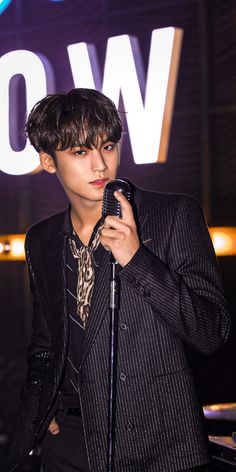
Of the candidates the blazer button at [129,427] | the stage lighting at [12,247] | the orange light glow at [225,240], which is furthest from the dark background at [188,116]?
the blazer button at [129,427]

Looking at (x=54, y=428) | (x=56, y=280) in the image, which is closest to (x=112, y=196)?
(x=56, y=280)

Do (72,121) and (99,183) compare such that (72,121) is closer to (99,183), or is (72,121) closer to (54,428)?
(99,183)

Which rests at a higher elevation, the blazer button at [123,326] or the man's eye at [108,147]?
the man's eye at [108,147]

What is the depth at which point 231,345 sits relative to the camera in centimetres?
635

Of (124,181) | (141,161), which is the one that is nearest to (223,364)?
(141,161)

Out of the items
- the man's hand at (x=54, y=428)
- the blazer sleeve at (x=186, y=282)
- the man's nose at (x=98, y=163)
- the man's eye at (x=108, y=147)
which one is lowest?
the man's hand at (x=54, y=428)

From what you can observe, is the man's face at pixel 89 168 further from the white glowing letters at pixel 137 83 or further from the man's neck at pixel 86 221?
the white glowing letters at pixel 137 83

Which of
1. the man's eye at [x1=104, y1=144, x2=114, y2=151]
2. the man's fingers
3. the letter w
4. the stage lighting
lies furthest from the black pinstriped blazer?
the stage lighting

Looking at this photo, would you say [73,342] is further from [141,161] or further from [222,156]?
[222,156]

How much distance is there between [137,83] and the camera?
6.04 m

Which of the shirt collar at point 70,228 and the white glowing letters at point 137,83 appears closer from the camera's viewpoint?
the shirt collar at point 70,228

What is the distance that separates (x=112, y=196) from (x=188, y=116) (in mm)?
5017

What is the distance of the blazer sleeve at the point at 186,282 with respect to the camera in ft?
5.92

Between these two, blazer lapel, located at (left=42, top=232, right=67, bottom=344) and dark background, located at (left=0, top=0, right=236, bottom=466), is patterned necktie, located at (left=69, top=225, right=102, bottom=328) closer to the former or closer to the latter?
blazer lapel, located at (left=42, top=232, right=67, bottom=344)
